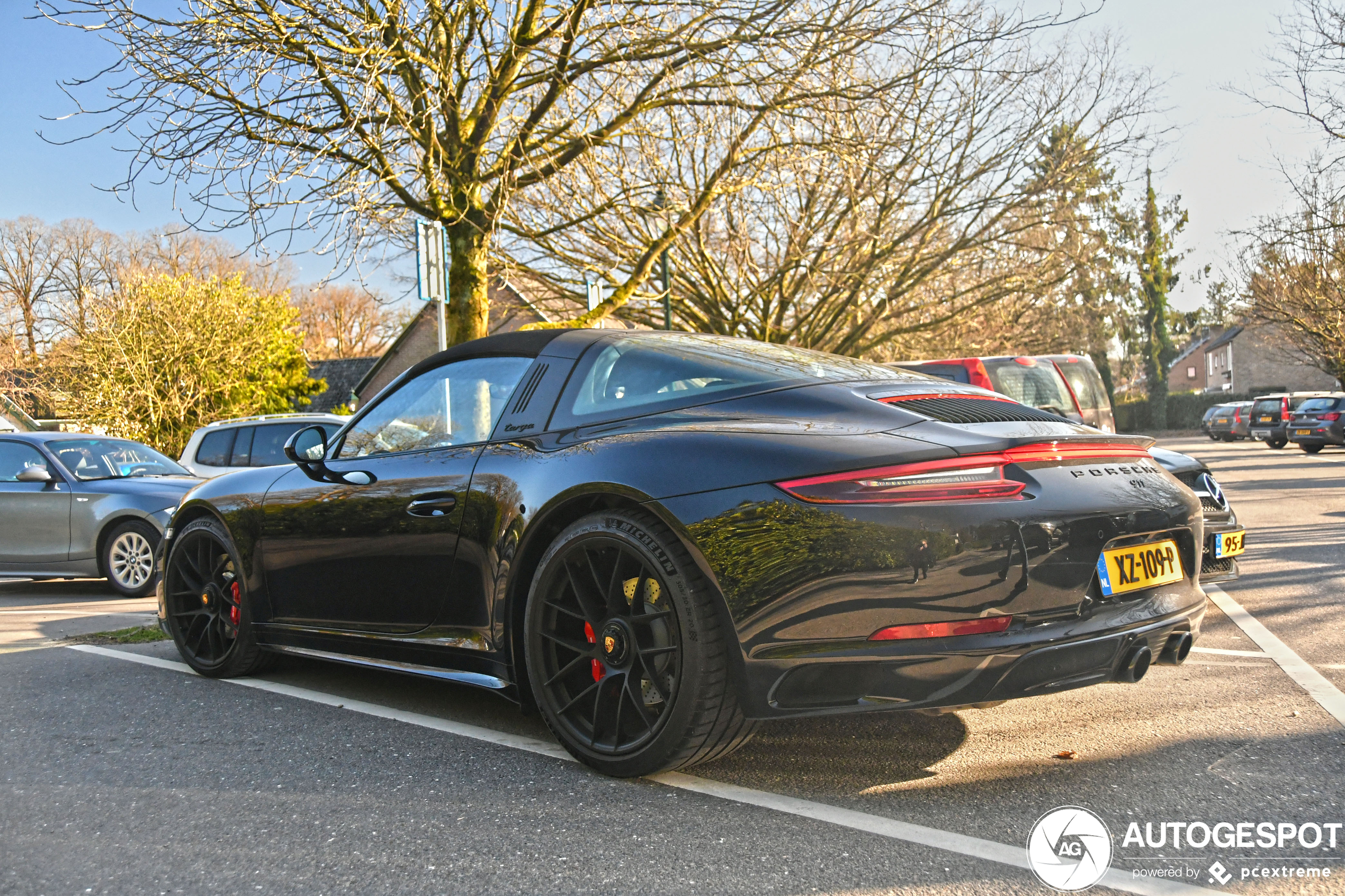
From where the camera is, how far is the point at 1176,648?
123 inches

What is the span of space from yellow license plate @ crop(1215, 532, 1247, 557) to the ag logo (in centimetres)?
322

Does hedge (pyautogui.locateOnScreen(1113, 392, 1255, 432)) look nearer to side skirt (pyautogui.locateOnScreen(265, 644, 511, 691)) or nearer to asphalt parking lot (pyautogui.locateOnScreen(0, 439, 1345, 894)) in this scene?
asphalt parking lot (pyautogui.locateOnScreen(0, 439, 1345, 894))

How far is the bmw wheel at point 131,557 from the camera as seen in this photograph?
9.64 m

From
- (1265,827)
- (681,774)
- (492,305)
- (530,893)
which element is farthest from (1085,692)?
(492,305)

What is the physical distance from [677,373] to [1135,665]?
A: 1614mm

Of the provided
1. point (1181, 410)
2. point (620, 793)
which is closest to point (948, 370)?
point (620, 793)

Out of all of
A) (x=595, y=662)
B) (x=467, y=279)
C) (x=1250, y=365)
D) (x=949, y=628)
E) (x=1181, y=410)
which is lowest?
(x=595, y=662)

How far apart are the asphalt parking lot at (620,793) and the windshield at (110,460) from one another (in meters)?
6.02

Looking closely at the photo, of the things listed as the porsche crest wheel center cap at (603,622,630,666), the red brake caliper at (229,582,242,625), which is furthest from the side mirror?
the porsche crest wheel center cap at (603,622,630,666)

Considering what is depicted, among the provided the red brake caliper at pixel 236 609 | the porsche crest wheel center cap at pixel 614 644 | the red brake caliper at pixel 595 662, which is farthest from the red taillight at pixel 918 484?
the red brake caliper at pixel 236 609

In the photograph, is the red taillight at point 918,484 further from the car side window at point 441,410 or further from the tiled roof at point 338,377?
the tiled roof at point 338,377

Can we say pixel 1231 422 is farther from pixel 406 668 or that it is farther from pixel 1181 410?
pixel 406 668

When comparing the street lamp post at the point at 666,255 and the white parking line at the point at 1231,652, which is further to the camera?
the street lamp post at the point at 666,255

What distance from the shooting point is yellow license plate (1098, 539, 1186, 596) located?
116 inches
